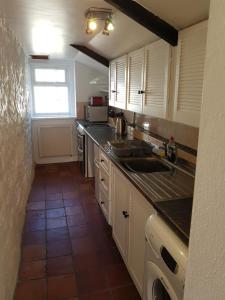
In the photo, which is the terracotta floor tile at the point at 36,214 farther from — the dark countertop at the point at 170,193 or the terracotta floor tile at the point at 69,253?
the dark countertop at the point at 170,193

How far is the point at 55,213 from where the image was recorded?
2998 millimetres

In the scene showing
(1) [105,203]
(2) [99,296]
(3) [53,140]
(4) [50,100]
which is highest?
(4) [50,100]

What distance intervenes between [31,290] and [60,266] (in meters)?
0.31

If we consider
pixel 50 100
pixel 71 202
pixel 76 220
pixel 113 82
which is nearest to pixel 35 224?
pixel 76 220

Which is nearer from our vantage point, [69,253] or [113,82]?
[69,253]

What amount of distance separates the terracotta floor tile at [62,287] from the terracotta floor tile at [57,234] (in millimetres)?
526

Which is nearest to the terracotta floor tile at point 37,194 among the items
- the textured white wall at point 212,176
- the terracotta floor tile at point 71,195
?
the terracotta floor tile at point 71,195

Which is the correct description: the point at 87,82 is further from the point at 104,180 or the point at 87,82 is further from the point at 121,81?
the point at 104,180

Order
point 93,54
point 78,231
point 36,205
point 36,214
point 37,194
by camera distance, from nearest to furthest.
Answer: point 78,231 < point 36,214 < point 36,205 < point 37,194 < point 93,54

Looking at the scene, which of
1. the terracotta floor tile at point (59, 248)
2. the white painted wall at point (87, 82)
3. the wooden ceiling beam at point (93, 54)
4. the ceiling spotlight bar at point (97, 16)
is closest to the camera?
the ceiling spotlight bar at point (97, 16)

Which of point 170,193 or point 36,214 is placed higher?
point 170,193

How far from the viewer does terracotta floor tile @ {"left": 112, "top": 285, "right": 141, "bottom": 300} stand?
180 centimetres

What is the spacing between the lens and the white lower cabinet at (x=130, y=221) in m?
1.60

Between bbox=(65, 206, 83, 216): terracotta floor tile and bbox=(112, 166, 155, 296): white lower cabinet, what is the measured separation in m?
0.79
